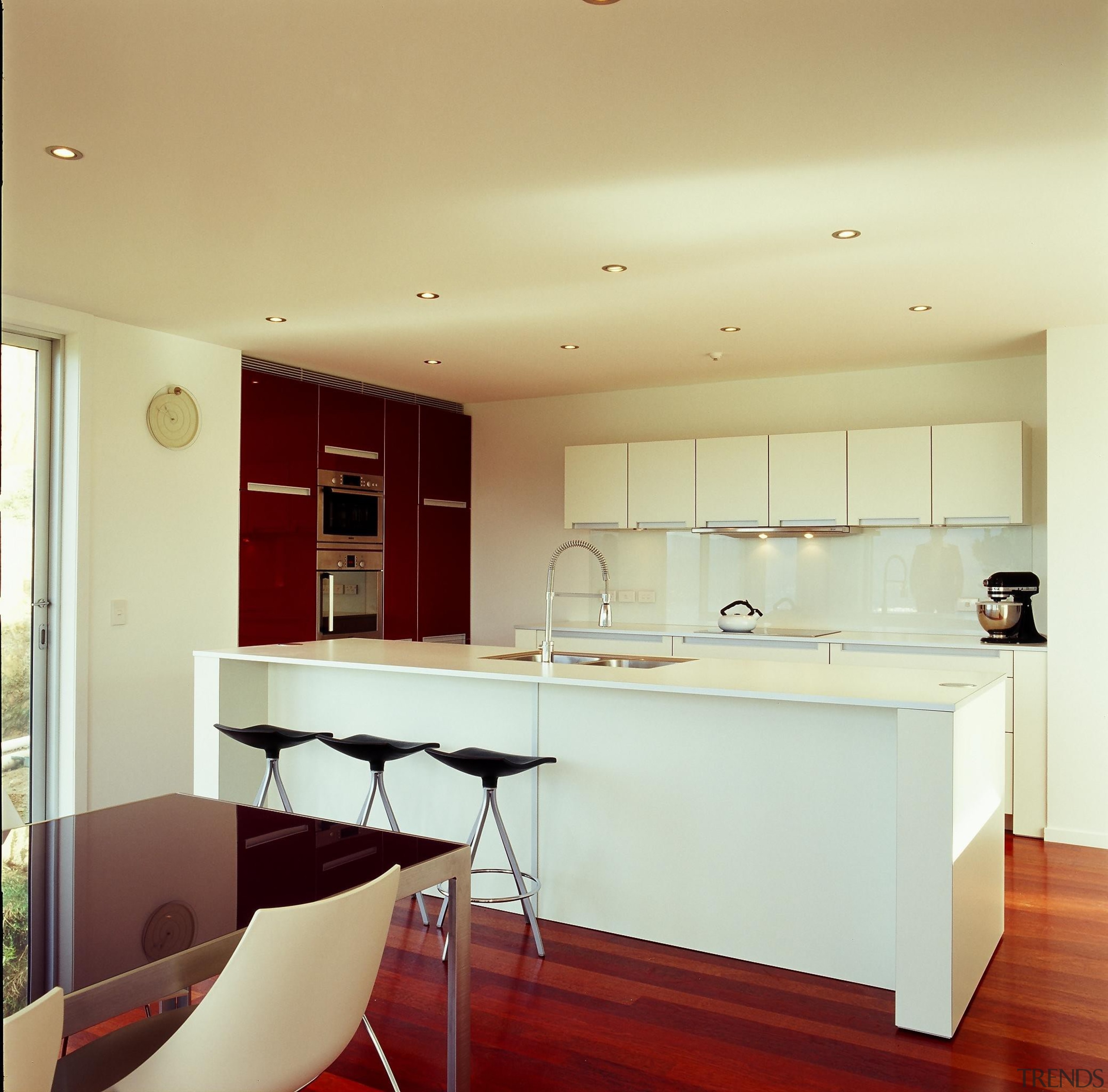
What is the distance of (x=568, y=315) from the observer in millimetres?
4496

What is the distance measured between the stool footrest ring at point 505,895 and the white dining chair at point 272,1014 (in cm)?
145

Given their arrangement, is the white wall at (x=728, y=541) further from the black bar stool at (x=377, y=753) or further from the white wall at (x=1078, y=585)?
the black bar stool at (x=377, y=753)

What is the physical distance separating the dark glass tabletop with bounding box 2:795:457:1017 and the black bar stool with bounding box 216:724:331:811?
1131 mm

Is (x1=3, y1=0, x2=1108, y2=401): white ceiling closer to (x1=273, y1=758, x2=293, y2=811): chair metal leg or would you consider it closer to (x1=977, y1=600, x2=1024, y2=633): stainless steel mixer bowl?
(x1=977, y1=600, x2=1024, y2=633): stainless steel mixer bowl

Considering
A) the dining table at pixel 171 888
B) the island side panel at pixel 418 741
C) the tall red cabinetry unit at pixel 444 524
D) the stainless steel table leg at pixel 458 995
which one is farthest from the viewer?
the tall red cabinetry unit at pixel 444 524

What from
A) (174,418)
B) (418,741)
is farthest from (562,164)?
(174,418)

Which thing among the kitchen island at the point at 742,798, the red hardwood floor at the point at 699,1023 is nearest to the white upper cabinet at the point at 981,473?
the kitchen island at the point at 742,798

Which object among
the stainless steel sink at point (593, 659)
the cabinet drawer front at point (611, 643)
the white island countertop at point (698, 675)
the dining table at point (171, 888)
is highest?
the white island countertop at point (698, 675)

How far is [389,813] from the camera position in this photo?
3545mm

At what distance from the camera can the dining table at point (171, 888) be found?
4.70 ft

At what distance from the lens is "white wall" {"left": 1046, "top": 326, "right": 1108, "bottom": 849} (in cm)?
455

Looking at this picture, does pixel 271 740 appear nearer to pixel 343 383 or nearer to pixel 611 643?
pixel 611 643

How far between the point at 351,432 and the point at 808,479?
8.97 ft

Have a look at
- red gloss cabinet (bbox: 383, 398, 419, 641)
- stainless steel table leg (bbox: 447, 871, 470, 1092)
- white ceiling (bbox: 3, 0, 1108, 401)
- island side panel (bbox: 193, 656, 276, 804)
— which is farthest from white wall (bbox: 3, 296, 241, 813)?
stainless steel table leg (bbox: 447, 871, 470, 1092)
